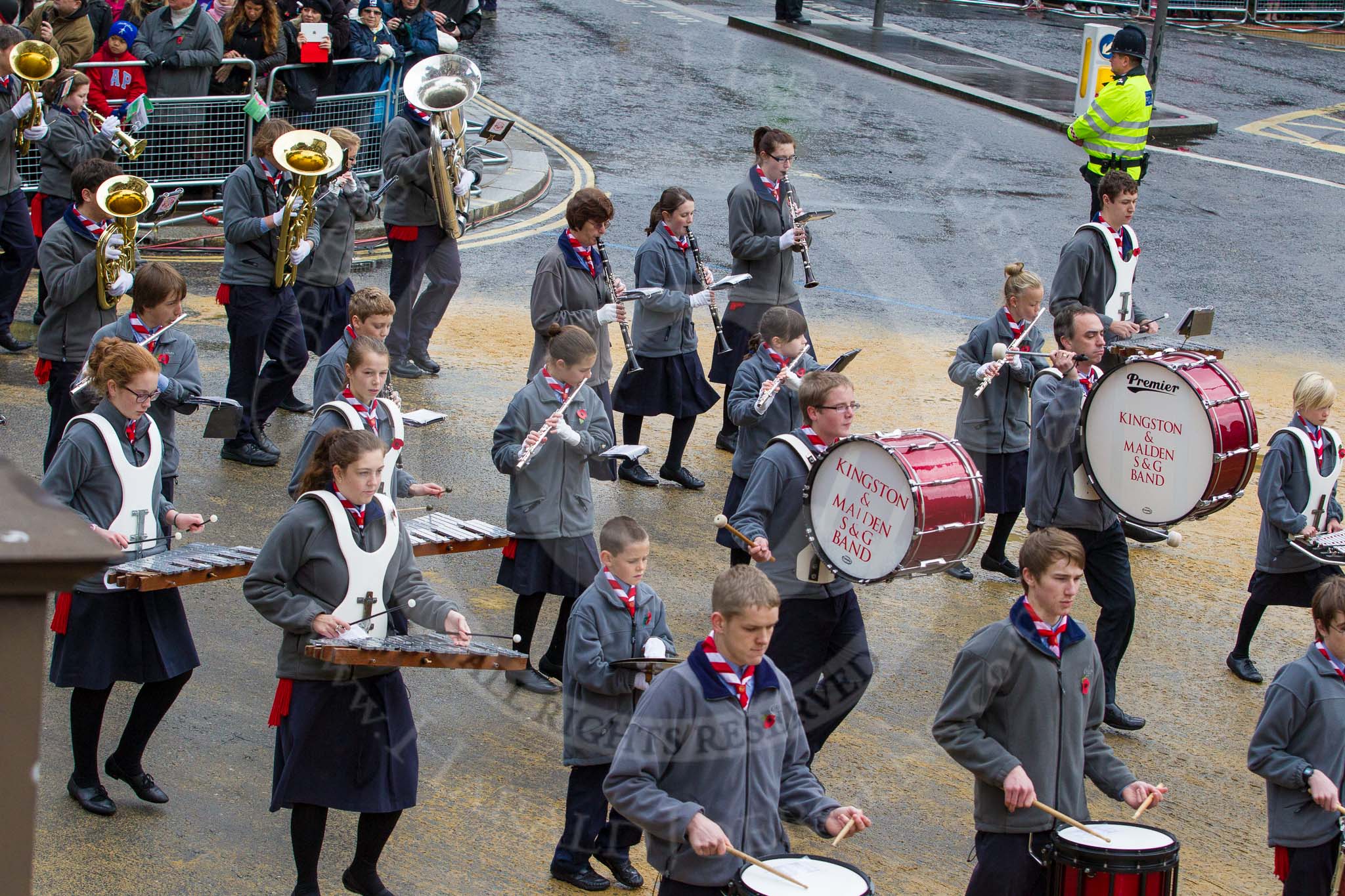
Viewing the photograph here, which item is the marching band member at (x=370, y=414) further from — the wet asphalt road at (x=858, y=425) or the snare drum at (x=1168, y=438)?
the snare drum at (x=1168, y=438)

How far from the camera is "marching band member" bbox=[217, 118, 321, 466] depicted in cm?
955

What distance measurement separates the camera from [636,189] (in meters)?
16.3

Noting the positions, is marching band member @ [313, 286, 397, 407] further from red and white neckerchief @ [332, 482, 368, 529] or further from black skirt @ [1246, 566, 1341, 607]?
black skirt @ [1246, 566, 1341, 607]

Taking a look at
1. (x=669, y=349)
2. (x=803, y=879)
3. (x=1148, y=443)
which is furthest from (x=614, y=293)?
(x=803, y=879)

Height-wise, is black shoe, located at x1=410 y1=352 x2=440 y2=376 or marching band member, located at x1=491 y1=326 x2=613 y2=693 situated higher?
marching band member, located at x1=491 y1=326 x2=613 y2=693

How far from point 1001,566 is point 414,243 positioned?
4620mm

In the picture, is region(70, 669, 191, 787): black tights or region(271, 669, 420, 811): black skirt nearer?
region(271, 669, 420, 811): black skirt

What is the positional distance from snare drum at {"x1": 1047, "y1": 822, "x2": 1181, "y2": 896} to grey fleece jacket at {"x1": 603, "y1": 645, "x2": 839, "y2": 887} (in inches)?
30.1

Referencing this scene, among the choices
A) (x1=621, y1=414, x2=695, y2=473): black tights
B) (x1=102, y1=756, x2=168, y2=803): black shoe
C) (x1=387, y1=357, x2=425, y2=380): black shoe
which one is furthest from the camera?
(x1=387, y1=357, x2=425, y2=380): black shoe

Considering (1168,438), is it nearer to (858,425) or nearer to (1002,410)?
(1002,410)

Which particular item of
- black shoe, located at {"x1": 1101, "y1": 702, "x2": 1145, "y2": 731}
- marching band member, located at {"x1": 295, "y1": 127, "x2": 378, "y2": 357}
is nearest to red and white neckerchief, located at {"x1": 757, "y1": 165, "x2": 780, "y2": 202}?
marching band member, located at {"x1": 295, "y1": 127, "x2": 378, "y2": 357}

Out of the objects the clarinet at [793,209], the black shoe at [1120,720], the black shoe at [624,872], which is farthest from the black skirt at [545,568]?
the clarinet at [793,209]

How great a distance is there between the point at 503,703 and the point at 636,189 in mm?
9699

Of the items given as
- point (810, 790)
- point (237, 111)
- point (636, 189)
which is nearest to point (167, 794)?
point (810, 790)
